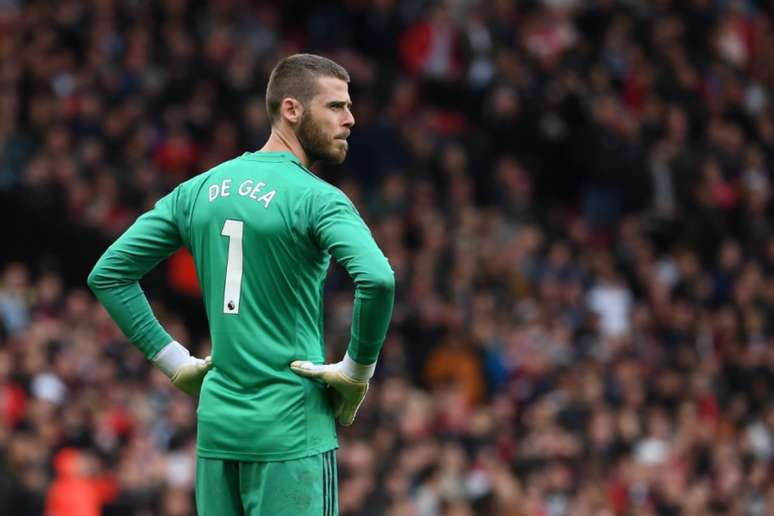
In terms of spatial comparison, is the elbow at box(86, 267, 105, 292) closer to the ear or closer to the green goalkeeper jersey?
the green goalkeeper jersey

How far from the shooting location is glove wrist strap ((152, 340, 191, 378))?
538 centimetres

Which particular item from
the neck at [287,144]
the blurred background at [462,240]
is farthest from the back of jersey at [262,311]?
the blurred background at [462,240]

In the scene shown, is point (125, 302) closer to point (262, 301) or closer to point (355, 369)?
point (262, 301)

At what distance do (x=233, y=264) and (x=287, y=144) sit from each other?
1.48ft

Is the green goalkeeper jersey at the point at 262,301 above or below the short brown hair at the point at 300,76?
below

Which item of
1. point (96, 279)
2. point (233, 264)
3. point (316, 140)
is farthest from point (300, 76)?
point (96, 279)

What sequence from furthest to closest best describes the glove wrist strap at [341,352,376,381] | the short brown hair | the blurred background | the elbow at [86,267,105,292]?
1. the blurred background
2. the elbow at [86,267,105,292]
3. the short brown hair
4. the glove wrist strap at [341,352,376,381]

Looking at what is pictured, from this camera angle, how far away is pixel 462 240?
59.8 feet

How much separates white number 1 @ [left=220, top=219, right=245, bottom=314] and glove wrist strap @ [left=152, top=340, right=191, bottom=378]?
36 cm

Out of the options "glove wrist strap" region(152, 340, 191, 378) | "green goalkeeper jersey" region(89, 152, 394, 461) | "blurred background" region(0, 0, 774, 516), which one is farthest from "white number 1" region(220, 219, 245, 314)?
"blurred background" region(0, 0, 774, 516)

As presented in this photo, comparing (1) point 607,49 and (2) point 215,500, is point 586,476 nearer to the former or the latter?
(1) point 607,49

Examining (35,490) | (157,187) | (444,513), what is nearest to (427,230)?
(157,187)

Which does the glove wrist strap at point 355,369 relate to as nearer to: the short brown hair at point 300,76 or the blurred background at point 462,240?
the short brown hair at point 300,76

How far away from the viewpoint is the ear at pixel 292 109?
5207 mm
